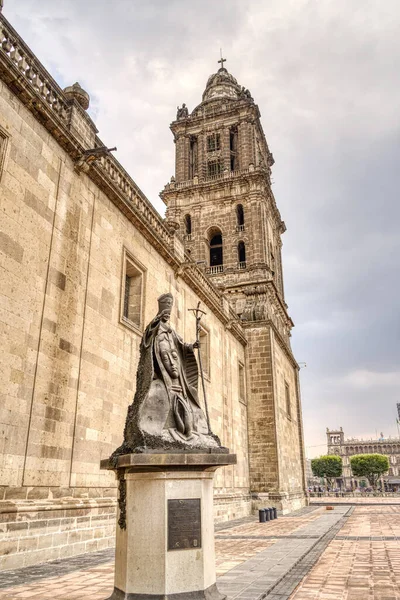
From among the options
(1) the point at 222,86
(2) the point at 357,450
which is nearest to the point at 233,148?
(1) the point at 222,86

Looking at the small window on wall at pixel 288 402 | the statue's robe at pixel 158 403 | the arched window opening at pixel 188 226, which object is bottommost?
the statue's robe at pixel 158 403

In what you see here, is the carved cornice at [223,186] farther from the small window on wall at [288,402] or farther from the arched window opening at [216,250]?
the small window on wall at [288,402]

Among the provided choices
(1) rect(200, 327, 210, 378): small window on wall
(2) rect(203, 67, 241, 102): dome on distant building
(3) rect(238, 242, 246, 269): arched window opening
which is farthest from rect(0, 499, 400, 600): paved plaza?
(2) rect(203, 67, 241, 102): dome on distant building

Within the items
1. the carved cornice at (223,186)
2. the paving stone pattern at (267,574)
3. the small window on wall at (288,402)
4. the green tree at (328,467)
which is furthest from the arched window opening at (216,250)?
the green tree at (328,467)

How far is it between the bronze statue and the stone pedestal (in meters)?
0.19

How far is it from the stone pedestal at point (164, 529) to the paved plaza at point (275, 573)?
94 cm

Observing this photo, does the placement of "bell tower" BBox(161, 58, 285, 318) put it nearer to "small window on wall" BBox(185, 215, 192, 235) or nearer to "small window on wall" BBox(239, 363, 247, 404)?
"small window on wall" BBox(185, 215, 192, 235)

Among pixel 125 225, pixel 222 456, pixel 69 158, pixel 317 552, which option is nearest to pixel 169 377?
pixel 222 456

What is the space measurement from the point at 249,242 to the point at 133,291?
51.6 feet

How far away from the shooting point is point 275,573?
6.67 meters

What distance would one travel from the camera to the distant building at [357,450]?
347 feet

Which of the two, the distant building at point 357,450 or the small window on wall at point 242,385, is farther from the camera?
the distant building at point 357,450

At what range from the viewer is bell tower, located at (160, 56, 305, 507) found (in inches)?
906

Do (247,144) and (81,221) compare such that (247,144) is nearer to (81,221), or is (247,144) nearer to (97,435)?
(81,221)
